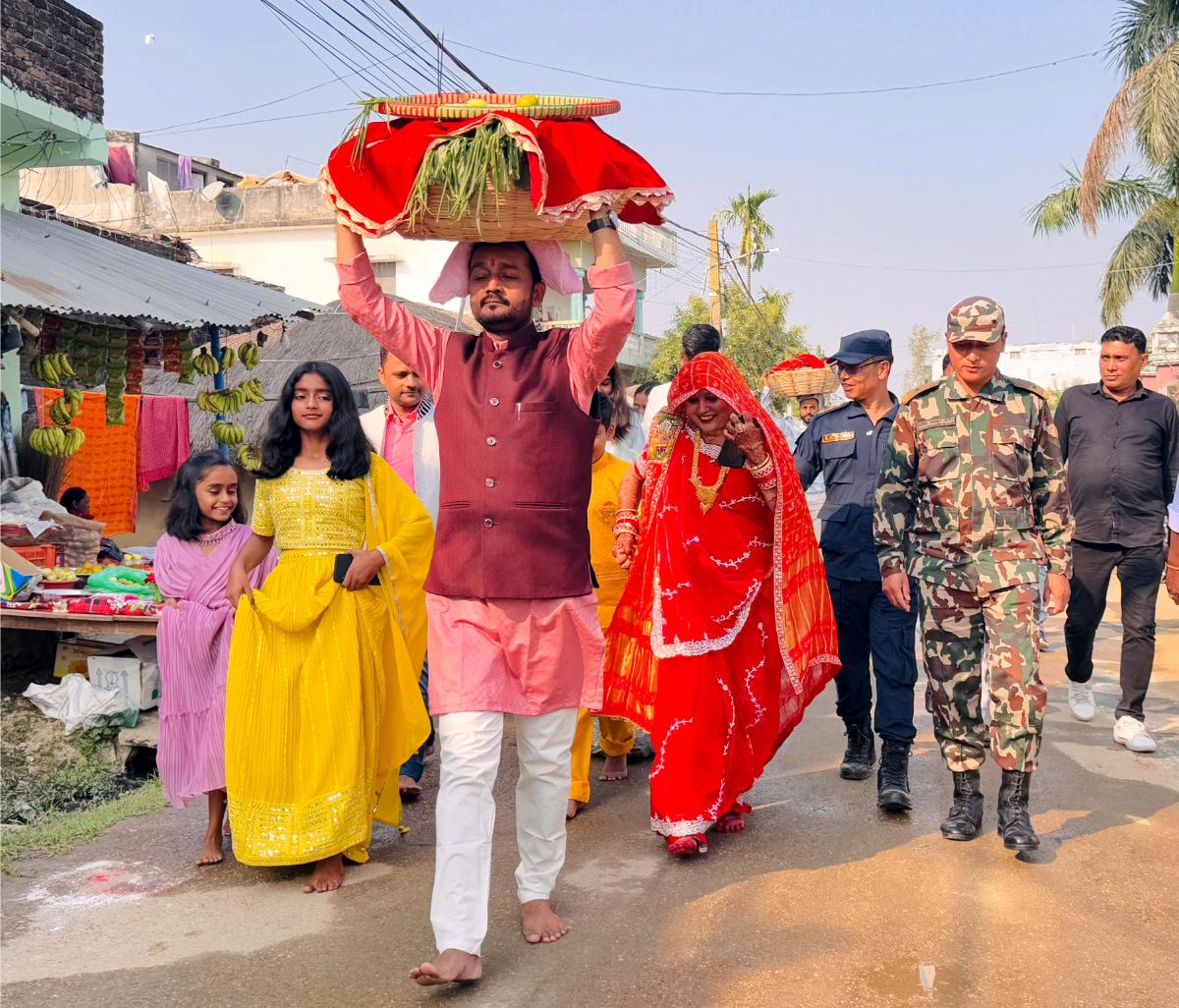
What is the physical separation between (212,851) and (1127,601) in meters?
5.07

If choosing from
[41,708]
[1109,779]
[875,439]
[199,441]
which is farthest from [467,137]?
[199,441]

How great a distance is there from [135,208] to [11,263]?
77.4 ft

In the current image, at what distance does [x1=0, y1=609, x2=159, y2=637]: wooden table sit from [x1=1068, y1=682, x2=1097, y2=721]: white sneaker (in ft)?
17.8

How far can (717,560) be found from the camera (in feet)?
17.3

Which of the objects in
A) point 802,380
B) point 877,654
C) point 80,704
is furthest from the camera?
point 802,380

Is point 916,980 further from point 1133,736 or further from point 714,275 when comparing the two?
point 714,275

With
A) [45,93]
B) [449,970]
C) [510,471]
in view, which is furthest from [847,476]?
[45,93]

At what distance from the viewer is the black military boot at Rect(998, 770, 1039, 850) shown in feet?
16.1

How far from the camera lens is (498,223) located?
3771 millimetres

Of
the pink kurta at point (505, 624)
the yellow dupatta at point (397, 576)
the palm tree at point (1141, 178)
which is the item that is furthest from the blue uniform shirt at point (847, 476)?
the palm tree at point (1141, 178)

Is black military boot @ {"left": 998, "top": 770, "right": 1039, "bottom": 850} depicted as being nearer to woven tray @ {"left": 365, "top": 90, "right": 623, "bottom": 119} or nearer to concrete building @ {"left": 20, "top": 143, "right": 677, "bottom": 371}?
woven tray @ {"left": 365, "top": 90, "right": 623, "bottom": 119}

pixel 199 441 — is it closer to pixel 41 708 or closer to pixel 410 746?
pixel 41 708

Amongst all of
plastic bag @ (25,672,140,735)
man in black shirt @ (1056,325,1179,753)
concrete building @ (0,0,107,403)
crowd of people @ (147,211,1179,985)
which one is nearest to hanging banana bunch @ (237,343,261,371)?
concrete building @ (0,0,107,403)

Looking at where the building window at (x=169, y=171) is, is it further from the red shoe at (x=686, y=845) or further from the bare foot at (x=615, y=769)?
the red shoe at (x=686, y=845)
